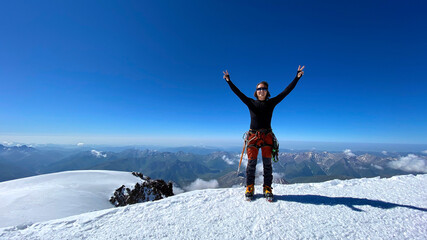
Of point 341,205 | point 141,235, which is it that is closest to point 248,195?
point 341,205

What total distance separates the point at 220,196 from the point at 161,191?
1152 centimetres

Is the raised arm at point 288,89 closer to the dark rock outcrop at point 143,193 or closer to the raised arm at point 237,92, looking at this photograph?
the raised arm at point 237,92

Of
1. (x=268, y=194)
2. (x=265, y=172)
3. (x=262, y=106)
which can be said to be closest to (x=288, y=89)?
(x=262, y=106)

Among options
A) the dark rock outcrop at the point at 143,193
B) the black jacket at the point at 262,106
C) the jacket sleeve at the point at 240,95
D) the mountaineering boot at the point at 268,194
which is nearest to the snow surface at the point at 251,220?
the mountaineering boot at the point at 268,194

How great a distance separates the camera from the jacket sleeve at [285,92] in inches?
195

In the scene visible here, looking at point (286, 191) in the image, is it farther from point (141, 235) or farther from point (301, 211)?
point (141, 235)

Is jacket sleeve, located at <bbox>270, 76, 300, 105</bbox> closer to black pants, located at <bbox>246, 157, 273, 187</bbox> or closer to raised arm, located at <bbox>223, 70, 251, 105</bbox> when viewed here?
raised arm, located at <bbox>223, 70, 251, 105</bbox>

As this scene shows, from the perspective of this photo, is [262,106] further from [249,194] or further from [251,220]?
[251,220]

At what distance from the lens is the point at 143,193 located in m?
14.2

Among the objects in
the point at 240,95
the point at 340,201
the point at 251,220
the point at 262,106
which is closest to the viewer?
the point at 251,220

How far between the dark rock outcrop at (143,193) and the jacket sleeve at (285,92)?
12.5 metres

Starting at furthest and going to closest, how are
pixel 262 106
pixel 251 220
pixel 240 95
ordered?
1. pixel 240 95
2. pixel 262 106
3. pixel 251 220

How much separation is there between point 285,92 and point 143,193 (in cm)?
1428

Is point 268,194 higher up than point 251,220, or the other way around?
point 268,194
